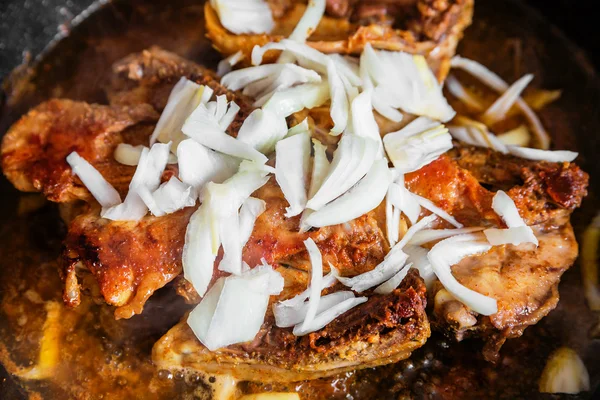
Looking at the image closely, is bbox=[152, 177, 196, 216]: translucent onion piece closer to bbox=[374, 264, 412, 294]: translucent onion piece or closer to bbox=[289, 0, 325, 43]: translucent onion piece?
bbox=[374, 264, 412, 294]: translucent onion piece

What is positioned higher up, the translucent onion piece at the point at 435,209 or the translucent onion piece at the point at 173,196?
the translucent onion piece at the point at 173,196

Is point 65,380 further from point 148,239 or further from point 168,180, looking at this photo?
point 168,180

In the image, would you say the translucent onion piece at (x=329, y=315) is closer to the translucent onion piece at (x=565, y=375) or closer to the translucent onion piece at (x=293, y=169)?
the translucent onion piece at (x=293, y=169)

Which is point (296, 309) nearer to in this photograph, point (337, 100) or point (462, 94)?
point (337, 100)

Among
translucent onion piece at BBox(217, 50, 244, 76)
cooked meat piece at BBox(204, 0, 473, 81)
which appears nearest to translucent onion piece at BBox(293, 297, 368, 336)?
cooked meat piece at BBox(204, 0, 473, 81)

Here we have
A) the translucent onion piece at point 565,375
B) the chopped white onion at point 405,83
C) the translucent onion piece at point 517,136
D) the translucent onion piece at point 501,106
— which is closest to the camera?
the translucent onion piece at point 565,375

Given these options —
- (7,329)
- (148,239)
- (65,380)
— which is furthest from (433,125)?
(7,329)

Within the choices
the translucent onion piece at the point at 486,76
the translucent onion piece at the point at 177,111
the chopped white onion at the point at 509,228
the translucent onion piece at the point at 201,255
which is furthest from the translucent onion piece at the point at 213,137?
the translucent onion piece at the point at 486,76
